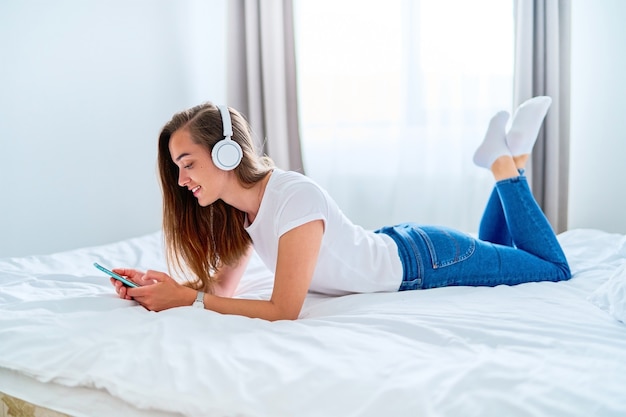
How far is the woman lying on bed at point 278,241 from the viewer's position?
1208 millimetres

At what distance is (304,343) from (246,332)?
4.7 inches

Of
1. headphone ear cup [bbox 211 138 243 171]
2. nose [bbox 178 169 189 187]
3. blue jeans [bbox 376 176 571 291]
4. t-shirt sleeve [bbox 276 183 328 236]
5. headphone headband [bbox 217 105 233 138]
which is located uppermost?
headphone headband [bbox 217 105 233 138]

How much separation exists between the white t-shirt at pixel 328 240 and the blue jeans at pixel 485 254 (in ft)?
0.16

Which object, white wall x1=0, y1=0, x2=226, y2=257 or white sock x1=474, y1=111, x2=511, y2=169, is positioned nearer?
white sock x1=474, y1=111, x2=511, y2=169

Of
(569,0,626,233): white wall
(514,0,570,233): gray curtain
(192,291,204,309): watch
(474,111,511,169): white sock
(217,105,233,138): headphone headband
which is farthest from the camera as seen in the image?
(514,0,570,233): gray curtain

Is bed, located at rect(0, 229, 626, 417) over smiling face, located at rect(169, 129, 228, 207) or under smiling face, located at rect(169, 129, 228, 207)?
under

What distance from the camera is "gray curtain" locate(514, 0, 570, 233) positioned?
2846mm

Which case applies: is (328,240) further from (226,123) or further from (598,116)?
(598,116)

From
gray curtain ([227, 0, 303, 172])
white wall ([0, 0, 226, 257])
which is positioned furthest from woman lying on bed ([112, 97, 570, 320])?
gray curtain ([227, 0, 303, 172])

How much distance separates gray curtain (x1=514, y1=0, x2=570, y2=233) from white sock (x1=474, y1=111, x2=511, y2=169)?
3.76ft

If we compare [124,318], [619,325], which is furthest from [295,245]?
[619,325]

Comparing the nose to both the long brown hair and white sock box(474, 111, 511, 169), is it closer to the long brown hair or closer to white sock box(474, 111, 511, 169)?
the long brown hair

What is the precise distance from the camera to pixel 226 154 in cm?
Result: 129

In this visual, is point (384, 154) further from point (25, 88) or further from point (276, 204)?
point (276, 204)
